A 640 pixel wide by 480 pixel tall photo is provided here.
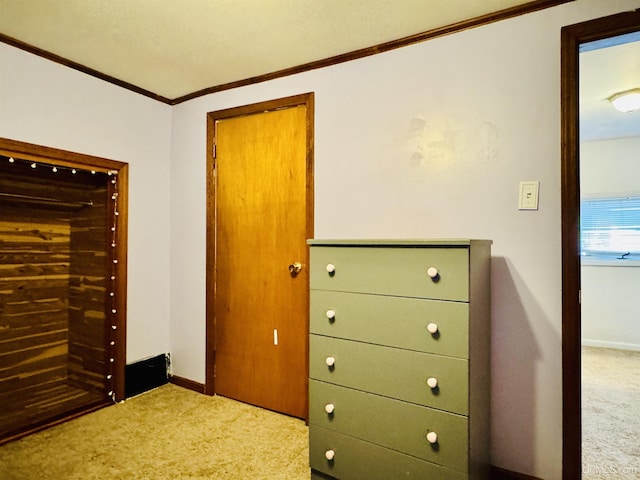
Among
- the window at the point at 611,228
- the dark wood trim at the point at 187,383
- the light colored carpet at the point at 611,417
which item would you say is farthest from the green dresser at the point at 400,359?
the window at the point at 611,228

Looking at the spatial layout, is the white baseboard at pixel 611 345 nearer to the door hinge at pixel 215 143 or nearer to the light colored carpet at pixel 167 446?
the light colored carpet at pixel 167 446

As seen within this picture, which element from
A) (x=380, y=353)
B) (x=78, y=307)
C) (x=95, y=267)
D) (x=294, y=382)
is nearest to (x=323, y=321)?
(x=380, y=353)

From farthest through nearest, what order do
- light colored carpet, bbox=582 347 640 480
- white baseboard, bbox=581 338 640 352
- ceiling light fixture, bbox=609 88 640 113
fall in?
white baseboard, bbox=581 338 640 352
ceiling light fixture, bbox=609 88 640 113
light colored carpet, bbox=582 347 640 480

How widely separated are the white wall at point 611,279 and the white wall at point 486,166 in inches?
133

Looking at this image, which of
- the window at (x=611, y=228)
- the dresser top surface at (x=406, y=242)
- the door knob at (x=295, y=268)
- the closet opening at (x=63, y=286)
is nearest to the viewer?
Result: the dresser top surface at (x=406, y=242)

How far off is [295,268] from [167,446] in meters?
1.21

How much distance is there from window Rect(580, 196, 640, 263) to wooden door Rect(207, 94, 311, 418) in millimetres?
3607

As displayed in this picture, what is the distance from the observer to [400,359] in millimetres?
1499

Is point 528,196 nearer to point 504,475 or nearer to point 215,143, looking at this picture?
point 504,475

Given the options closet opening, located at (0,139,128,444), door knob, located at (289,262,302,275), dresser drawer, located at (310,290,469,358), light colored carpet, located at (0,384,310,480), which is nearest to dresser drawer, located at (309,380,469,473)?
dresser drawer, located at (310,290,469,358)

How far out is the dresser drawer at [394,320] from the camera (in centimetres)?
140

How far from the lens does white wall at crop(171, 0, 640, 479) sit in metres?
1.70

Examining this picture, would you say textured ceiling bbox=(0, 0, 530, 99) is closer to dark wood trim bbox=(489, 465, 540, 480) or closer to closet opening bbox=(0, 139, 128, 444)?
closet opening bbox=(0, 139, 128, 444)

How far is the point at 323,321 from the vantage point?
1.70 m
